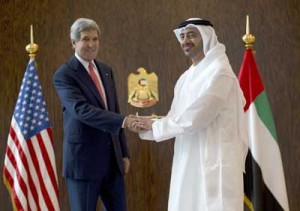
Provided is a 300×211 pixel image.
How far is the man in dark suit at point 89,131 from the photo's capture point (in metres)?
2.98

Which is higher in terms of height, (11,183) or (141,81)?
(141,81)

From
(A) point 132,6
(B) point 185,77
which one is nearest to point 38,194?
(B) point 185,77

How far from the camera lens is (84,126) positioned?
9.94 feet

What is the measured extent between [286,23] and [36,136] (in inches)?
73.9

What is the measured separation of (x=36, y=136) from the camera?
11.6 ft

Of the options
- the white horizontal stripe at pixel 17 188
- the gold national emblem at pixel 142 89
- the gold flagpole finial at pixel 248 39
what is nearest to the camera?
the white horizontal stripe at pixel 17 188

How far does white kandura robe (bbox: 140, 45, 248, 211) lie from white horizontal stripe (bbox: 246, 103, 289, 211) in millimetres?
597

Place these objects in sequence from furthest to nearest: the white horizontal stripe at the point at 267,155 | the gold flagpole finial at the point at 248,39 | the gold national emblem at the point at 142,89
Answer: the gold national emblem at the point at 142,89 → the gold flagpole finial at the point at 248,39 → the white horizontal stripe at the point at 267,155

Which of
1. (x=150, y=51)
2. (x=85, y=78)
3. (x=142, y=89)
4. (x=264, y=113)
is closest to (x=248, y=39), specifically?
(x=264, y=113)

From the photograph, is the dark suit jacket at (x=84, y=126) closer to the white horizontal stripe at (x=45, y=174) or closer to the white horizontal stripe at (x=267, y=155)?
the white horizontal stripe at (x=45, y=174)

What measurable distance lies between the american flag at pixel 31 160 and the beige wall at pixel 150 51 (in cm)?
54

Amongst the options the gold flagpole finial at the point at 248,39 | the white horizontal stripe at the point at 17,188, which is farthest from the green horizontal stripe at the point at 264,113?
the white horizontal stripe at the point at 17,188

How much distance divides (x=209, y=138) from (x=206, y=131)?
1.9 inches

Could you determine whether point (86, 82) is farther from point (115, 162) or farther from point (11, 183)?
point (11, 183)
